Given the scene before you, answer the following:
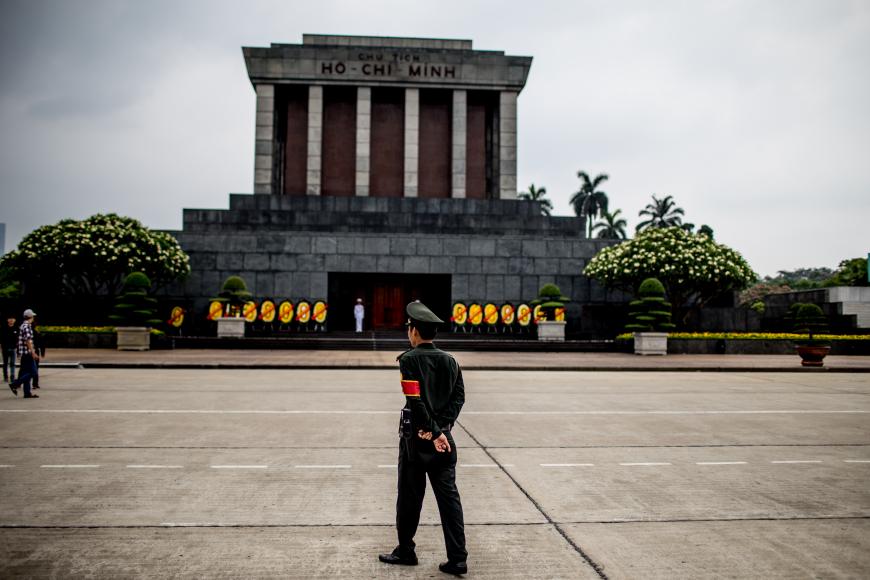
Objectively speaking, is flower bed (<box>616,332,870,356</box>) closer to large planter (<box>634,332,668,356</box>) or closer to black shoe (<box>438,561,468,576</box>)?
large planter (<box>634,332,668,356</box>)

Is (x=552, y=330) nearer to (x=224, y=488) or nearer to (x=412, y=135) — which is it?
(x=412, y=135)

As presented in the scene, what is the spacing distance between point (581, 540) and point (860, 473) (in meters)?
4.18

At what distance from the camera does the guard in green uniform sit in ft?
15.1

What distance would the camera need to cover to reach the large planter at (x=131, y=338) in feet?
90.2

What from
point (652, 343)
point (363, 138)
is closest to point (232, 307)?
point (363, 138)

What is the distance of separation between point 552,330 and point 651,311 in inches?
188

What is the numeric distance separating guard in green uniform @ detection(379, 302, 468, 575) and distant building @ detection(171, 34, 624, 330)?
30.9m

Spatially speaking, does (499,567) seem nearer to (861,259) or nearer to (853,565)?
(853,565)

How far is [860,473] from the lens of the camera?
743cm

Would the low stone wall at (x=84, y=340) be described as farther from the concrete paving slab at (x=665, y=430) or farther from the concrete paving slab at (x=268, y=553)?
the concrete paving slab at (x=268, y=553)

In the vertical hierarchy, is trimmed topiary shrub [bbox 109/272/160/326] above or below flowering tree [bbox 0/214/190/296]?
below

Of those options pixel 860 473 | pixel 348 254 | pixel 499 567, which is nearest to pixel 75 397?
pixel 499 567

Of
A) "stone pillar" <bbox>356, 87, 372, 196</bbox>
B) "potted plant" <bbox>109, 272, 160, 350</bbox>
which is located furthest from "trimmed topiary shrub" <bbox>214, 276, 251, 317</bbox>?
"stone pillar" <bbox>356, 87, 372, 196</bbox>

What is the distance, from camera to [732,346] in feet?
100
